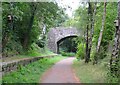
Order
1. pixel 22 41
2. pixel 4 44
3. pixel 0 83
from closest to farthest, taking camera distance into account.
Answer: pixel 0 83
pixel 4 44
pixel 22 41

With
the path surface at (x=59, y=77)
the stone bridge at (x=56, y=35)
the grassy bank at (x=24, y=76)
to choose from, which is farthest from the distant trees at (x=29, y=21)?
the stone bridge at (x=56, y=35)

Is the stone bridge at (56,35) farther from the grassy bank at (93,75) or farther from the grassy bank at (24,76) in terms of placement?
the grassy bank at (93,75)

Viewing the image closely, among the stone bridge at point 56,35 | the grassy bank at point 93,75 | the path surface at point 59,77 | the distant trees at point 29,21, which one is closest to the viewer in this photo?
the grassy bank at point 93,75

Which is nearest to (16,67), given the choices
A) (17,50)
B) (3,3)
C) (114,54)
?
(3,3)

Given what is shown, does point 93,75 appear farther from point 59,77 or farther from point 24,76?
point 24,76

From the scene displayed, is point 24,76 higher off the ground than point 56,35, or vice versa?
point 56,35

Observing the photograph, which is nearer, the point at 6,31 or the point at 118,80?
the point at 118,80

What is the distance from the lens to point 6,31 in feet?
54.0

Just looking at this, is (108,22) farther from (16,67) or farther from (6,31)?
(16,67)

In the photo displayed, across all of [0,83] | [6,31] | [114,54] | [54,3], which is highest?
[54,3]

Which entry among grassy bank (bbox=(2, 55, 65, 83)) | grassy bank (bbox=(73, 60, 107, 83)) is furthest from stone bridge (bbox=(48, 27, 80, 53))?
grassy bank (bbox=(73, 60, 107, 83))

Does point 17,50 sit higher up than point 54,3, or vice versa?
point 54,3

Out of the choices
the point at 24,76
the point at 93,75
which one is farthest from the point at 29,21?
the point at 93,75

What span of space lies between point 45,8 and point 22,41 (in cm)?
433
